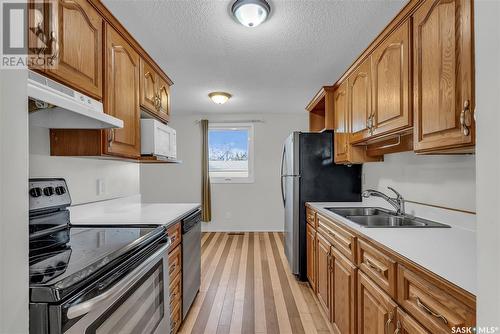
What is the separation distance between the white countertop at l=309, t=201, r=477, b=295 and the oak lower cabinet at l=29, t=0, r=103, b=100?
1.79 metres

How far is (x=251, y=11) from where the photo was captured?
1.83 meters

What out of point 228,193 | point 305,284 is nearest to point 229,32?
point 305,284

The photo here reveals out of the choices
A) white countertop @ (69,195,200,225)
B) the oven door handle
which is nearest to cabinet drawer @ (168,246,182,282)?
white countertop @ (69,195,200,225)

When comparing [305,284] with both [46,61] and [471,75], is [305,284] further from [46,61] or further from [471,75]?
[46,61]

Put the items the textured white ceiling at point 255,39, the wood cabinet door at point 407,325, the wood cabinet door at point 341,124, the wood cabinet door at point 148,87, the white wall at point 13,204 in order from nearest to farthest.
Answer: the white wall at point 13,204 < the wood cabinet door at point 407,325 < the textured white ceiling at point 255,39 < the wood cabinet door at point 148,87 < the wood cabinet door at point 341,124

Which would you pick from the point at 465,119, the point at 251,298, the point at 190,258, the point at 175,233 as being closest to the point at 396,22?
the point at 465,119

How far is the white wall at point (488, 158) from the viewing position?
1.82 ft

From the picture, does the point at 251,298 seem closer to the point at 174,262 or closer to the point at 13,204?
the point at 174,262

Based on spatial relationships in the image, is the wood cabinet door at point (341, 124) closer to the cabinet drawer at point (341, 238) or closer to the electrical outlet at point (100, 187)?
the cabinet drawer at point (341, 238)

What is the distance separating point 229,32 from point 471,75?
1.68 metres

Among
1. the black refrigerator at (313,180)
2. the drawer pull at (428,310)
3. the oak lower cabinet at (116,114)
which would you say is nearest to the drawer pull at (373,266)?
the drawer pull at (428,310)

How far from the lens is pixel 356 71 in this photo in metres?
2.37

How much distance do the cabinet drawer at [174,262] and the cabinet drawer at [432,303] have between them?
4.54 ft

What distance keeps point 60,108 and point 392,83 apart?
6.29 feet
